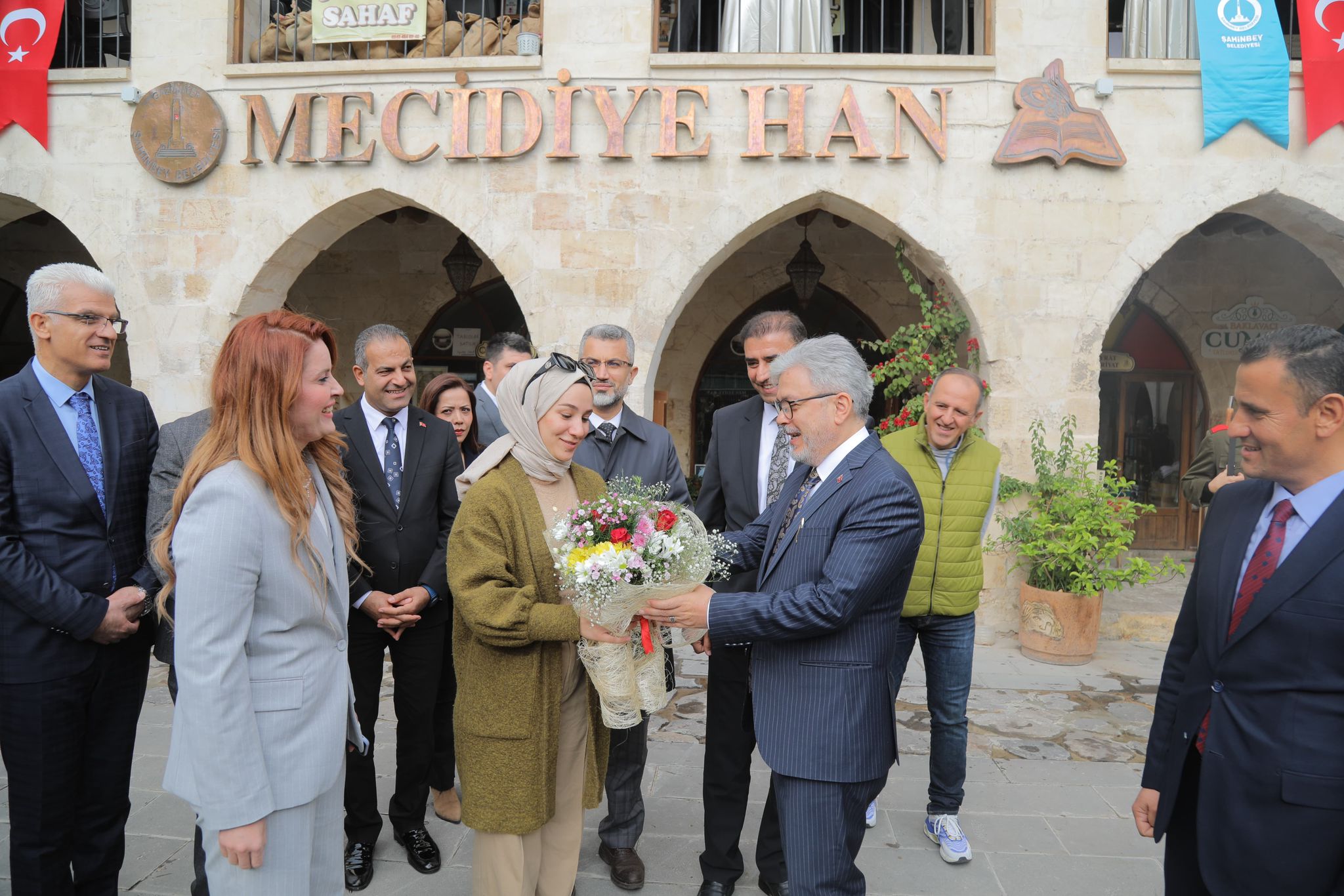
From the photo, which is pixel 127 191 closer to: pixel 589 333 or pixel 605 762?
pixel 589 333

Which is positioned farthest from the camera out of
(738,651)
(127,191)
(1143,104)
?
(127,191)

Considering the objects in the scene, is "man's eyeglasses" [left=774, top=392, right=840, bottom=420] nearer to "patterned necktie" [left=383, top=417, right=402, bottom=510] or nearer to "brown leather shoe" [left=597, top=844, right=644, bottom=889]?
"patterned necktie" [left=383, top=417, right=402, bottom=510]

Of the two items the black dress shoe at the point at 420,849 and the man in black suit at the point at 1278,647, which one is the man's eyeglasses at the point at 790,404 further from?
the black dress shoe at the point at 420,849

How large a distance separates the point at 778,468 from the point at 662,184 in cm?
434

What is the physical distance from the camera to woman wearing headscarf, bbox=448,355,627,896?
2393mm

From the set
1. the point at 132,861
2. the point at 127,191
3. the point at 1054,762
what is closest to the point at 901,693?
the point at 1054,762

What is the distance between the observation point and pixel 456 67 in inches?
281

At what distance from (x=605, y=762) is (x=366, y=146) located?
6.29m

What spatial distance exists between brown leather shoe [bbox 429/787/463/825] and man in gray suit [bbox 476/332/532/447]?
1849mm

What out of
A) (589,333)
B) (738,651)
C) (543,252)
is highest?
(543,252)

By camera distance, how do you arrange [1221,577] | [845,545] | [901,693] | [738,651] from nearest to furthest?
1. [1221,577]
2. [845,545]
3. [738,651]
4. [901,693]

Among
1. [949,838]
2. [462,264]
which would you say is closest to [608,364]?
[949,838]

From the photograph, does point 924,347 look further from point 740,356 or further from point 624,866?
point 624,866

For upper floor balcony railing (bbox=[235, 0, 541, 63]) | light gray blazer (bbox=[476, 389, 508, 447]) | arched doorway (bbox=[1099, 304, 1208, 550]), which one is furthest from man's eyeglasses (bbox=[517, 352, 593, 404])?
arched doorway (bbox=[1099, 304, 1208, 550])
